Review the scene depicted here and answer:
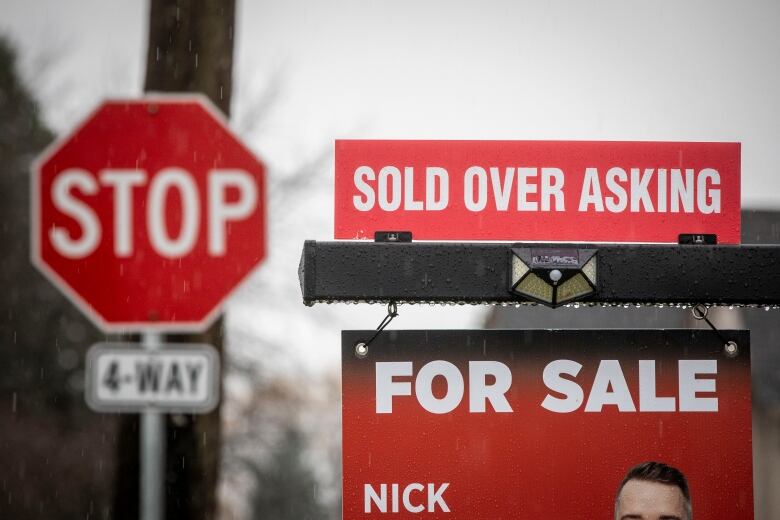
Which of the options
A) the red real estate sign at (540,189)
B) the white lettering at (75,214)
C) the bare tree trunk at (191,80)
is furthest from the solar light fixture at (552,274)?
the bare tree trunk at (191,80)

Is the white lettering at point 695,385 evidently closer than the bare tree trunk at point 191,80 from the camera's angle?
Yes

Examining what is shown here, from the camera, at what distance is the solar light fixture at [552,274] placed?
3652 mm

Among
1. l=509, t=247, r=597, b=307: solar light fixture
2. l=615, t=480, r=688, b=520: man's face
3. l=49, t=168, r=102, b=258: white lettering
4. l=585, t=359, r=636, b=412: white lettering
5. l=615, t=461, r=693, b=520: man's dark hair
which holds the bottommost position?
l=615, t=480, r=688, b=520: man's face

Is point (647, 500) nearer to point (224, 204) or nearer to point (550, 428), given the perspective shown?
point (550, 428)

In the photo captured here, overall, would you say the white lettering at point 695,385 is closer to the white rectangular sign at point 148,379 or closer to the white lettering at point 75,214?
the white rectangular sign at point 148,379

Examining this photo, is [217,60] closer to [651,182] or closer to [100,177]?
[100,177]

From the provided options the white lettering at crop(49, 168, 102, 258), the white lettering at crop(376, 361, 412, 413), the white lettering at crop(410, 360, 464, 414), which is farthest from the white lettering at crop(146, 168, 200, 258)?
the white lettering at crop(410, 360, 464, 414)

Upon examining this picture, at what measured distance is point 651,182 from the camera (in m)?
3.95

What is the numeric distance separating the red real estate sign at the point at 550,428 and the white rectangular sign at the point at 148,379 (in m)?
0.85

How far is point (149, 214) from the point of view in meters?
3.66

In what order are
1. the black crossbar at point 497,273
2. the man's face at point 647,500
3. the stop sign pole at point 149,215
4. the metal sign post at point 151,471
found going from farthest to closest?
1. the man's face at point 647,500
2. the black crossbar at point 497,273
3. the stop sign pole at point 149,215
4. the metal sign post at point 151,471

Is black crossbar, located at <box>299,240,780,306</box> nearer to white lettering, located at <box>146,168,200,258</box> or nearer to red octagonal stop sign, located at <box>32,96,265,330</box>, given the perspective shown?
red octagonal stop sign, located at <box>32,96,265,330</box>

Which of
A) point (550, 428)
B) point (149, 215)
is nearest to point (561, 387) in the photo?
point (550, 428)

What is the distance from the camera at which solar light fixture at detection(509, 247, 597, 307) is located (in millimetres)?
3652
